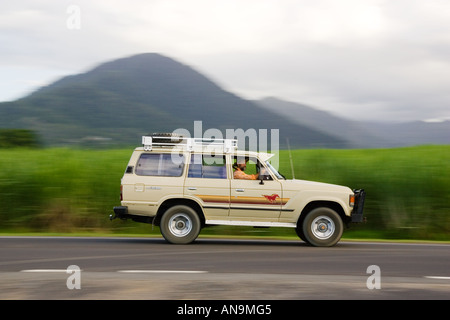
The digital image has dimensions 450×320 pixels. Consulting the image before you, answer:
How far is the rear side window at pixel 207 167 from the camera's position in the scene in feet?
46.6

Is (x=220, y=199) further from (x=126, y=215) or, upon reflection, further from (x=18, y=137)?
(x=18, y=137)

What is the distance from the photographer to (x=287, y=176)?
21.7 m

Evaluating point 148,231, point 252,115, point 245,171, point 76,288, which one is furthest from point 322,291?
point 252,115

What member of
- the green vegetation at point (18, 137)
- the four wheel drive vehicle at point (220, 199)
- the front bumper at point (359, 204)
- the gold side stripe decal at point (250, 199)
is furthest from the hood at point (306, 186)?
the green vegetation at point (18, 137)

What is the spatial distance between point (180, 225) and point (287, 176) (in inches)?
325

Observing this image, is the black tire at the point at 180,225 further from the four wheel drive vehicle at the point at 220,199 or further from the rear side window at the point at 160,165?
the rear side window at the point at 160,165

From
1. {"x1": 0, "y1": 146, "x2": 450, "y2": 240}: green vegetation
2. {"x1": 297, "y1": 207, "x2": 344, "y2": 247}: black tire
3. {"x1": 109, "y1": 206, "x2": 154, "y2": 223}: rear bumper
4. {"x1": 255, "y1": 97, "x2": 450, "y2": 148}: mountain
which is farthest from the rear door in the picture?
{"x1": 255, "y1": 97, "x2": 450, "y2": 148}: mountain

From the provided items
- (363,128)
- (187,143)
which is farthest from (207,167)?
(363,128)

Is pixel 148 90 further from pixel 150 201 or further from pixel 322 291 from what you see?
pixel 322 291

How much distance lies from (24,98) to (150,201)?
75909 mm

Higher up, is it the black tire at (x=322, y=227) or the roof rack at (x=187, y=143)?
the roof rack at (x=187, y=143)

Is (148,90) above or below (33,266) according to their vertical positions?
above
